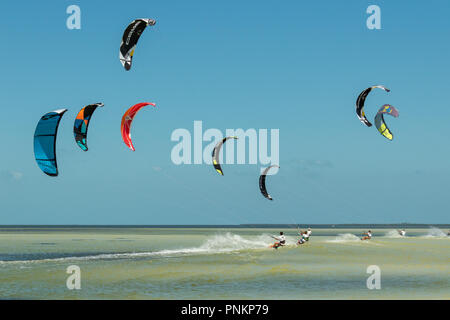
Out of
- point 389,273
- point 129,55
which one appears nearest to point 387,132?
point 389,273

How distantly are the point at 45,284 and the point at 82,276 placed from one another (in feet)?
7.99

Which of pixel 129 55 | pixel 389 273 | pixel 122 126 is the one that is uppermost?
pixel 129 55

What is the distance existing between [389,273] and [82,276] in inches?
496

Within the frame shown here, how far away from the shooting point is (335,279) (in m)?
21.1

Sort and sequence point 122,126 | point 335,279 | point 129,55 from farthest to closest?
point 122,126 < point 129,55 < point 335,279
